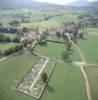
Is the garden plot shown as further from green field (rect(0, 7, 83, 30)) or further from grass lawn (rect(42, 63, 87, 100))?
green field (rect(0, 7, 83, 30))

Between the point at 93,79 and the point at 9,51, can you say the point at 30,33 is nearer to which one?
the point at 9,51

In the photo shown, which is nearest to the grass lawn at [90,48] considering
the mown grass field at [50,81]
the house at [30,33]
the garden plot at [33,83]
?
the mown grass field at [50,81]

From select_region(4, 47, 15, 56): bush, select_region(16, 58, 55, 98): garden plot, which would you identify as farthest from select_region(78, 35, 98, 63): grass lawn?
select_region(4, 47, 15, 56): bush

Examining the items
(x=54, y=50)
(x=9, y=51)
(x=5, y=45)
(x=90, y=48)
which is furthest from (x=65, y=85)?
(x=5, y=45)

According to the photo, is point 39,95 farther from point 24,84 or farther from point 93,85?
point 93,85

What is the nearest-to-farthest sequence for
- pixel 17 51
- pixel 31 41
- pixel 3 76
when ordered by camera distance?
1. pixel 3 76
2. pixel 17 51
3. pixel 31 41

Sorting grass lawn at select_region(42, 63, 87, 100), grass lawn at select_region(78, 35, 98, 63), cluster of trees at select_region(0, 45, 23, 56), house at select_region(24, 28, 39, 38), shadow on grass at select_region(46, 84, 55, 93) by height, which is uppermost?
cluster of trees at select_region(0, 45, 23, 56)

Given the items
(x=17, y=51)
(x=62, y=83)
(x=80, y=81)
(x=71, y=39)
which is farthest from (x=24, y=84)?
(x=71, y=39)
